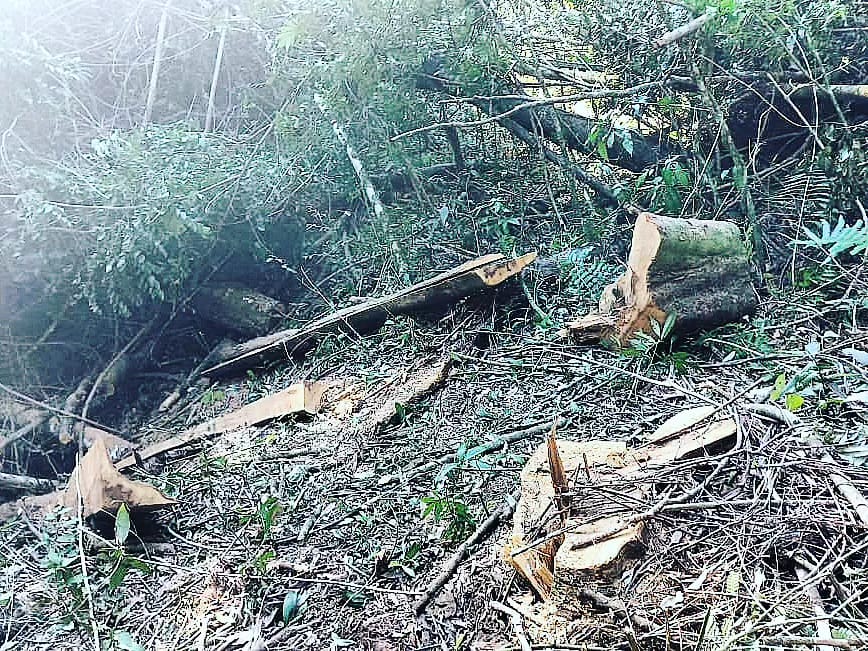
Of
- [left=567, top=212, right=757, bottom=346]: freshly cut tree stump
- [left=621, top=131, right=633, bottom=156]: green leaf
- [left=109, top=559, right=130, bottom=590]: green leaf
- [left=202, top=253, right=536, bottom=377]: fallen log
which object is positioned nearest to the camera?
[left=109, top=559, right=130, bottom=590]: green leaf

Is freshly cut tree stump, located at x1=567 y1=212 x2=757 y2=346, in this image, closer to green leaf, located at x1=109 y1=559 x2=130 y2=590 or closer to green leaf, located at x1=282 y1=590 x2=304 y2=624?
green leaf, located at x1=282 y1=590 x2=304 y2=624

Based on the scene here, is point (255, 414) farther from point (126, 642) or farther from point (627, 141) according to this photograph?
point (627, 141)

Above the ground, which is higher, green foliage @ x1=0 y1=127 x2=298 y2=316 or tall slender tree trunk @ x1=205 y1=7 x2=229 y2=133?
tall slender tree trunk @ x1=205 y1=7 x2=229 y2=133

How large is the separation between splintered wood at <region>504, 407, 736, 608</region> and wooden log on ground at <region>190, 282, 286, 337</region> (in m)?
3.19

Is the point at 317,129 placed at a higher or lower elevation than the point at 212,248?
higher

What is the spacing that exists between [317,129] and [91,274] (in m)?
2.07

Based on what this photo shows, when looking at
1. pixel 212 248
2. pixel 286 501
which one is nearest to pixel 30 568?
pixel 286 501

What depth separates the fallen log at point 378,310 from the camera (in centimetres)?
406

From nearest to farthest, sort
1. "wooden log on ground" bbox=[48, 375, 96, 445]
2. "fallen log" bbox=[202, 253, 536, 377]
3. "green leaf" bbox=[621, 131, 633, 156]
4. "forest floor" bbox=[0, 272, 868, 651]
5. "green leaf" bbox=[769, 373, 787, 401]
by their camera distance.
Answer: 1. "forest floor" bbox=[0, 272, 868, 651]
2. "green leaf" bbox=[769, 373, 787, 401]
3. "fallen log" bbox=[202, 253, 536, 377]
4. "green leaf" bbox=[621, 131, 633, 156]
5. "wooden log on ground" bbox=[48, 375, 96, 445]

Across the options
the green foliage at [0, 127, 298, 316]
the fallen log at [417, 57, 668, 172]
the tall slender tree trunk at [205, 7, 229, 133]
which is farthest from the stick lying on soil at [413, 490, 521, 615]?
the tall slender tree trunk at [205, 7, 229, 133]

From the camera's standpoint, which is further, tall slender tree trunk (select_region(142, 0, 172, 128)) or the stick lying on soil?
tall slender tree trunk (select_region(142, 0, 172, 128))

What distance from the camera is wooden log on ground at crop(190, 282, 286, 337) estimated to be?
5238 mm

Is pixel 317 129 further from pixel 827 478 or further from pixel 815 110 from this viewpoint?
pixel 827 478

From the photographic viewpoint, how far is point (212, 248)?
5418 mm
